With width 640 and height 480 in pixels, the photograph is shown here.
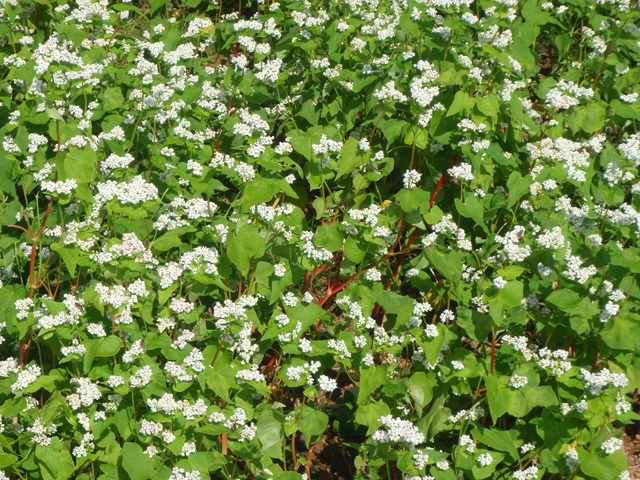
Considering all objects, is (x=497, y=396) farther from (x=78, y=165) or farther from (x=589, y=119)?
(x=78, y=165)

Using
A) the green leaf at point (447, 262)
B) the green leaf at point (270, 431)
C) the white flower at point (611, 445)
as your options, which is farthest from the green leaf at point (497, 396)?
the green leaf at point (270, 431)

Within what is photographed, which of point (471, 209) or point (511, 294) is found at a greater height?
point (471, 209)

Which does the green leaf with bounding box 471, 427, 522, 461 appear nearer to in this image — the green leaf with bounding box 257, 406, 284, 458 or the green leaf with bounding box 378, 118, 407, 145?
the green leaf with bounding box 257, 406, 284, 458

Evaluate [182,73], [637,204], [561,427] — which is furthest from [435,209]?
[182,73]

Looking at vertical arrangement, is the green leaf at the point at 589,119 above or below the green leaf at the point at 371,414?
above

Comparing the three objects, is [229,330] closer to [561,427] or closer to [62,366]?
[62,366]

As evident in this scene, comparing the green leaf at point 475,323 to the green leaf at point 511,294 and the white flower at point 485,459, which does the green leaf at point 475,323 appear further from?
the white flower at point 485,459

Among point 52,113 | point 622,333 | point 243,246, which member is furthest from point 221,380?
point 622,333
